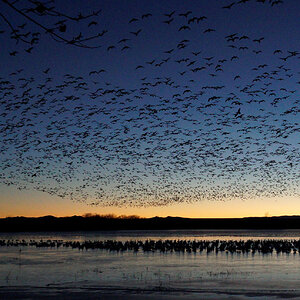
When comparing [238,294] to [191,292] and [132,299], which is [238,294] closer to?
[191,292]

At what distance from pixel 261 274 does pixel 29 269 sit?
1582 centimetres

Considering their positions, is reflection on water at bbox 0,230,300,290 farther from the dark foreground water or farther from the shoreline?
the shoreline

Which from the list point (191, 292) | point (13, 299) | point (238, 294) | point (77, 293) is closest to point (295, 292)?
point (238, 294)

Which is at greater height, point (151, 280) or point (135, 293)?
point (135, 293)

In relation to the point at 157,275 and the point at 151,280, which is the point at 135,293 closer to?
the point at 151,280

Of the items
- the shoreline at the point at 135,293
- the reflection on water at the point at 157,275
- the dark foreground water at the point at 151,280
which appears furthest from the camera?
the reflection on water at the point at 157,275

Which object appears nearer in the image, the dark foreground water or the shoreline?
the shoreline

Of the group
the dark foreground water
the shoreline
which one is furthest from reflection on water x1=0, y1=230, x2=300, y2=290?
the shoreline

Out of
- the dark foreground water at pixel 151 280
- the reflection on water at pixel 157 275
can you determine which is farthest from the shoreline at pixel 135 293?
the reflection on water at pixel 157 275

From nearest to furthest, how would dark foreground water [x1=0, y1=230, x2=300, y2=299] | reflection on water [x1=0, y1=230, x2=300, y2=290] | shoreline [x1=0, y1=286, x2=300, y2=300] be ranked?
shoreline [x1=0, y1=286, x2=300, y2=300], dark foreground water [x1=0, y1=230, x2=300, y2=299], reflection on water [x1=0, y1=230, x2=300, y2=290]

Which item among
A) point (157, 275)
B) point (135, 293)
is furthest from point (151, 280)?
point (135, 293)

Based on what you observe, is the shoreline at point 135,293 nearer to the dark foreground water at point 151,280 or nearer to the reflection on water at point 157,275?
the dark foreground water at point 151,280

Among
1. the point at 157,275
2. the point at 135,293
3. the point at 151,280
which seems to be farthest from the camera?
the point at 157,275

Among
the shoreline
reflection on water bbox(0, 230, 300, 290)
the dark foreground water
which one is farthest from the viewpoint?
reflection on water bbox(0, 230, 300, 290)
